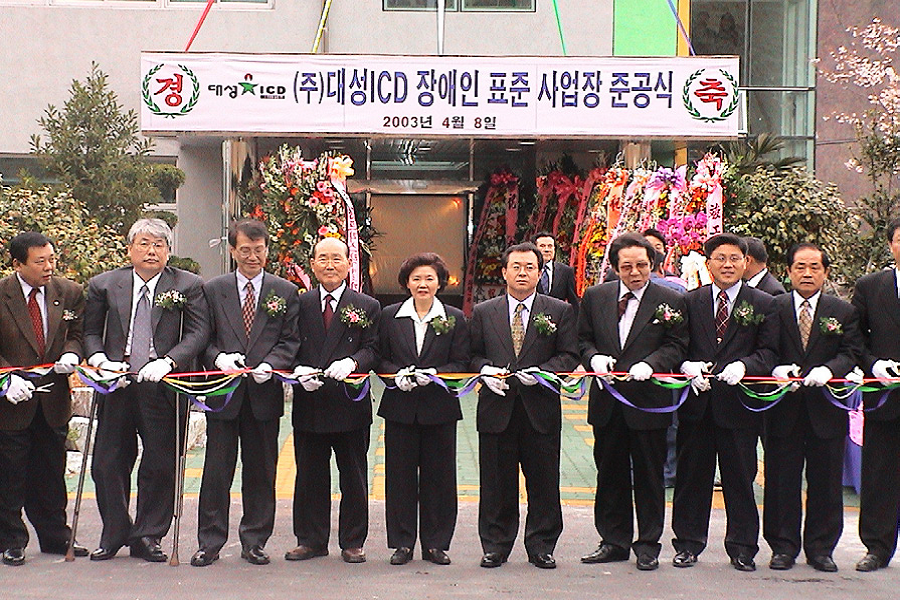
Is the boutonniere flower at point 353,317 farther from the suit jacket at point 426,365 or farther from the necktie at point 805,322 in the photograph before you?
the necktie at point 805,322

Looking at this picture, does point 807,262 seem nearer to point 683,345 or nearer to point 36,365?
point 683,345

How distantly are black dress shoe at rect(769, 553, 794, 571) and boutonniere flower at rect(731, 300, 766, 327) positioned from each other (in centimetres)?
132

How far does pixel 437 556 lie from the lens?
6.59 metres

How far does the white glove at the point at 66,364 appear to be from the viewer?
6406 mm

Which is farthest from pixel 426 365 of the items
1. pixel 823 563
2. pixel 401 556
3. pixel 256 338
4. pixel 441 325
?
pixel 823 563

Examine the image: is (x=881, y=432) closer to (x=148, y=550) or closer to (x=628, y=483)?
(x=628, y=483)

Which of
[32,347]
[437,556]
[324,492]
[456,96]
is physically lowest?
[437,556]

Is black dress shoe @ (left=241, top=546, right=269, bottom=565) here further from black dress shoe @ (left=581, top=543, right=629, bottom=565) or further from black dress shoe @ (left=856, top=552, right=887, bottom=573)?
black dress shoe @ (left=856, top=552, right=887, bottom=573)

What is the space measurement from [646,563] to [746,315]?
1.49m

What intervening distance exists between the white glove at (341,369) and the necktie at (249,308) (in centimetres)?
56

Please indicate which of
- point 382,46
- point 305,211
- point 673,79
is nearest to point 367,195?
point 382,46

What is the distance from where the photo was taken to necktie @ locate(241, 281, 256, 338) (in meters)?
6.63

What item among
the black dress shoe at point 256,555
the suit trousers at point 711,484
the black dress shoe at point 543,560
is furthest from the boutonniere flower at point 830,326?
the black dress shoe at point 256,555

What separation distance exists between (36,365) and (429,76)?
6286mm
